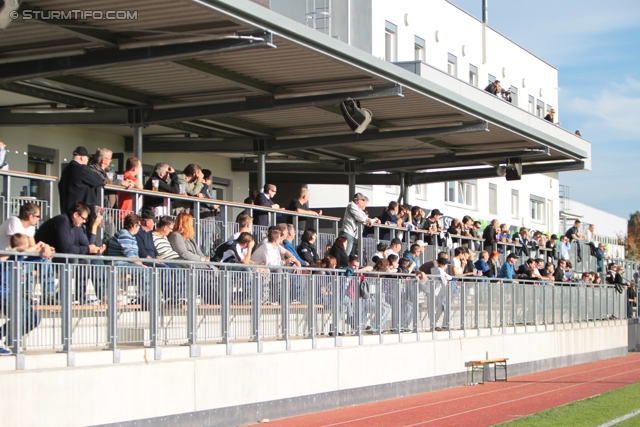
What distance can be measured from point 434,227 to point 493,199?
2630cm

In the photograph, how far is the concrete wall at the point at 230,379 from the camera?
35.7 feet

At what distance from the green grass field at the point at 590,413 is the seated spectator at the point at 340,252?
4389 mm

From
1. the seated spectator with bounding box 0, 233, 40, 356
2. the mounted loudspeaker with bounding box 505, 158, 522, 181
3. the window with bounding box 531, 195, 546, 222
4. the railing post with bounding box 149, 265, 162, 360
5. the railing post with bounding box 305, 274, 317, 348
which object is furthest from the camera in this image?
the window with bounding box 531, 195, 546, 222

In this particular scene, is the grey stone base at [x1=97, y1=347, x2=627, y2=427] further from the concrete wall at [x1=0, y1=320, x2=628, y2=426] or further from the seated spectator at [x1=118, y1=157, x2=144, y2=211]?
the seated spectator at [x1=118, y1=157, x2=144, y2=211]

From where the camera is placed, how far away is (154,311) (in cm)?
1281

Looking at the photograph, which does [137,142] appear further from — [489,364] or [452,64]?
[452,64]

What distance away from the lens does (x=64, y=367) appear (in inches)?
441

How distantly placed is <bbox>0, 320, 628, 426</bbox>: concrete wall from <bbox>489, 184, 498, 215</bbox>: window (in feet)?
91.4

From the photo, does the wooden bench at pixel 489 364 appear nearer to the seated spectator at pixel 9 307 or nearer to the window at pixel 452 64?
the seated spectator at pixel 9 307

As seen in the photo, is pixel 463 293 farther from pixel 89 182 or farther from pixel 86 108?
pixel 89 182

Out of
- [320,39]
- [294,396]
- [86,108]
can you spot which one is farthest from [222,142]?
[294,396]

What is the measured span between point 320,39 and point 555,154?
1333 cm

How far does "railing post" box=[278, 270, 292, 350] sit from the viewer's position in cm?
1548

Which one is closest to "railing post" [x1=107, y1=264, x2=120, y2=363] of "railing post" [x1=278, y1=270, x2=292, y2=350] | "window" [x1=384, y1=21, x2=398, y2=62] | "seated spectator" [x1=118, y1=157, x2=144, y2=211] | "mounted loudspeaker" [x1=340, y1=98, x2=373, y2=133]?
"railing post" [x1=278, y1=270, x2=292, y2=350]
